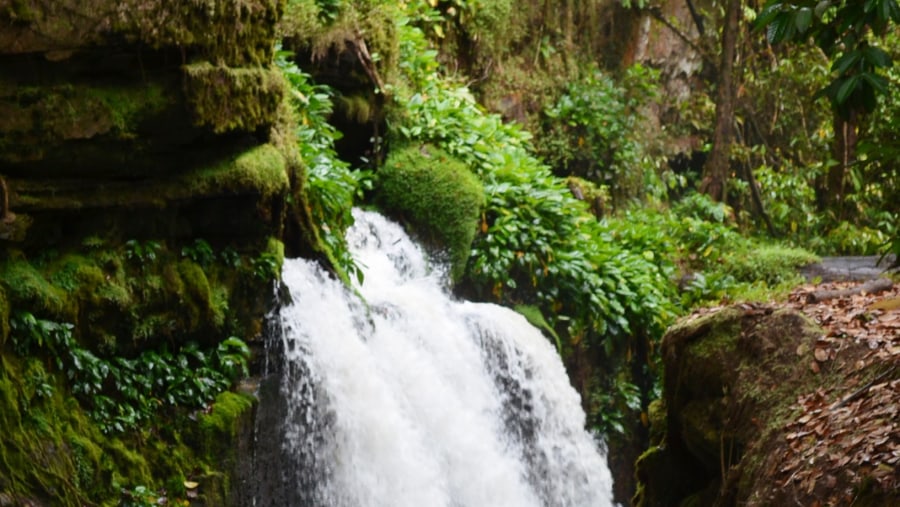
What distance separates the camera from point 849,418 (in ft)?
17.0

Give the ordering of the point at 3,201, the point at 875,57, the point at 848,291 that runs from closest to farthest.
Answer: the point at 875,57 → the point at 3,201 → the point at 848,291

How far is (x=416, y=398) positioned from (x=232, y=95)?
9.85ft

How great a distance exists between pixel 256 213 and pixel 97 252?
1.29 meters

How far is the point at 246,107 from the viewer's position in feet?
23.4

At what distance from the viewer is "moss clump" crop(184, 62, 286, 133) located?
6707 millimetres

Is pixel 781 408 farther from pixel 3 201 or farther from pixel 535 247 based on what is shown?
pixel 535 247

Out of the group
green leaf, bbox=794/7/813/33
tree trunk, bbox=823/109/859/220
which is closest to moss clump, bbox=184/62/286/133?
green leaf, bbox=794/7/813/33

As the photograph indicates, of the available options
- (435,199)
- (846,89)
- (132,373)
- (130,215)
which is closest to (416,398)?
(132,373)

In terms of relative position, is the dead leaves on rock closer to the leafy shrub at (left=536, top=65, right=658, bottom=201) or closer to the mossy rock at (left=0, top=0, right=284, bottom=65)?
the mossy rock at (left=0, top=0, right=284, bottom=65)

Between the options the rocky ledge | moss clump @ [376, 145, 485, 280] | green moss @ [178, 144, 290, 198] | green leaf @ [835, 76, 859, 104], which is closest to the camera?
green leaf @ [835, 76, 859, 104]

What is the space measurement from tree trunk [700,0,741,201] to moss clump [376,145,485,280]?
20.1 feet

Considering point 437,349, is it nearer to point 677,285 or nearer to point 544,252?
point 544,252

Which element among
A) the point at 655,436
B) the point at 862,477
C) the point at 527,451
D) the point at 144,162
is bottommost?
the point at 527,451

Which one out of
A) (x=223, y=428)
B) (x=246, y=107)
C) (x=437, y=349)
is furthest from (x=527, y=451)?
(x=246, y=107)
